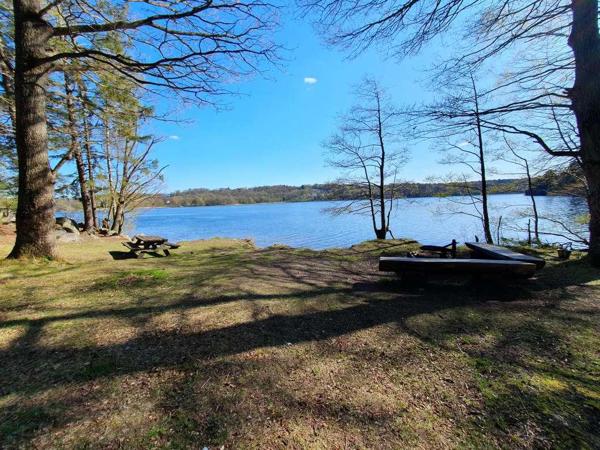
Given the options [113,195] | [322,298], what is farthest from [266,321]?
[113,195]

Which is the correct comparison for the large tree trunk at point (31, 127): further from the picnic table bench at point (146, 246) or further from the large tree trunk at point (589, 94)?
the large tree trunk at point (589, 94)

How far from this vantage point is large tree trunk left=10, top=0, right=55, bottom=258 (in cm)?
529

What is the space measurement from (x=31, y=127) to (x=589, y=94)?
1023 cm

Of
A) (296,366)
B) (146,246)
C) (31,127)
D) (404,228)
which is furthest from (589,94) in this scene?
(404,228)

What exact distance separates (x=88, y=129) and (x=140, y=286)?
11.5 metres

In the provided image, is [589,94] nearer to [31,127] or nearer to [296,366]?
[296,366]

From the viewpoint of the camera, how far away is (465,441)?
5.82ft

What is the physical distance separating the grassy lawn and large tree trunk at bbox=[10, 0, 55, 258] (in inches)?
56.6

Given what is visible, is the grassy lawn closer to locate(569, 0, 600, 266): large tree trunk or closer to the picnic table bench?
locate(569, 0, 600, 266): large tree trunk

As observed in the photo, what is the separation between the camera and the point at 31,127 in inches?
211

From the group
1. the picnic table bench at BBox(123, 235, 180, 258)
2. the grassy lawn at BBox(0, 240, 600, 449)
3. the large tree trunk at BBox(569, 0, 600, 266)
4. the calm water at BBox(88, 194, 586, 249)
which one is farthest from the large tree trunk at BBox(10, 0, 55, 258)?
the calm water at BBox(88, 194, 586, 249)

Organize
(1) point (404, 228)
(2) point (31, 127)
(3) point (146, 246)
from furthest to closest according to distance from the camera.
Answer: (1) point (404, 228), (3) point (146, 246), (2) point (31, 127)

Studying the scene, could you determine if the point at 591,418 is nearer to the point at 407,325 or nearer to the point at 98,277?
the point at 407,325

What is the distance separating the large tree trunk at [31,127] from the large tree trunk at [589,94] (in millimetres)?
9653
